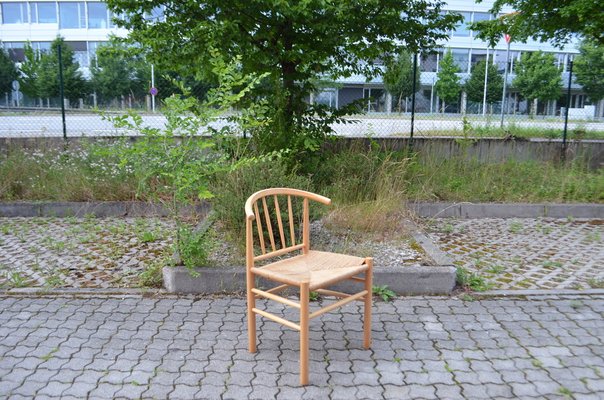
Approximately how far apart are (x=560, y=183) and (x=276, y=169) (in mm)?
5022

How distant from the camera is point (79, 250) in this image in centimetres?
535

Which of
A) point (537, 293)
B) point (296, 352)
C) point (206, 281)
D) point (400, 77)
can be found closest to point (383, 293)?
point (296, 352)

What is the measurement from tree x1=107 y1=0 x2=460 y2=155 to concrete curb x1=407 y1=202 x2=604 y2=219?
2.00 m

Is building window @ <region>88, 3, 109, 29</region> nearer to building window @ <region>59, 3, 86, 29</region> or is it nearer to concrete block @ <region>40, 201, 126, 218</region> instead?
building window @ <region>59, 3, 86, 29</region>

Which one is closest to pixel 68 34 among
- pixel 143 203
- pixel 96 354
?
pixel 143 203

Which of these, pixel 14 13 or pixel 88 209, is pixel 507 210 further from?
pixel 14 13

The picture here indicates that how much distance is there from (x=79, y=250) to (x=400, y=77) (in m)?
5.67

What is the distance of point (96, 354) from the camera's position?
3256 mm

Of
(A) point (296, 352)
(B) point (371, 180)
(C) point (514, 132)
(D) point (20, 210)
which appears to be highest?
(C) point (514, 132)

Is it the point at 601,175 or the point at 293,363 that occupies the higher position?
the point at 601,175

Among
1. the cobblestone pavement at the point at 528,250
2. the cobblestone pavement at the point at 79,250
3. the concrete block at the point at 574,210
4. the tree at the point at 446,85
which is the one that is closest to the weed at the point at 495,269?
the cobblestone pavement at the point at 528,250

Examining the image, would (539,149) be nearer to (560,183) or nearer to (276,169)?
(560,183)

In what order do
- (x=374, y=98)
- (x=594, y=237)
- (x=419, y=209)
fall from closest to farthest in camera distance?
(x=594, y=237) < (x=419, y=209) < (x=374, y=98)

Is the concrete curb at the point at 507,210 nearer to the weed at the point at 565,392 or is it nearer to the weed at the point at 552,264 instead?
the weed at the point at 552,264
